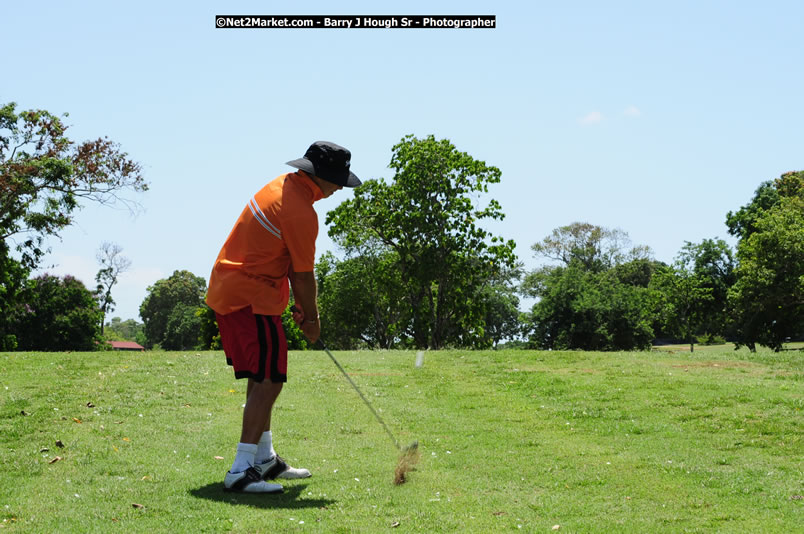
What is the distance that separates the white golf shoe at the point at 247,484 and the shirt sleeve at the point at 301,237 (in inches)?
60.7

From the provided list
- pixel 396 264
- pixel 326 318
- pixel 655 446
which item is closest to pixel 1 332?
pixel 326 318

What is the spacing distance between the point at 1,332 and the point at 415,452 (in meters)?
49.7

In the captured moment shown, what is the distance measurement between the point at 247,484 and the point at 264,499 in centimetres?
24

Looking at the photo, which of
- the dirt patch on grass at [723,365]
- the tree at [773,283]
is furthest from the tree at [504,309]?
the dirt patch on grass at [723,365]

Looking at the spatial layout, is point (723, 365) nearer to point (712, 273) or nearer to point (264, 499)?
point (264, 499)

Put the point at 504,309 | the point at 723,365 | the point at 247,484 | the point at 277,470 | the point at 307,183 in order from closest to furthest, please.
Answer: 1. the point at 247,484
2. the point at 307,183
3. the point at 277,470
4. the point at 723,365
5. the point at 504,309

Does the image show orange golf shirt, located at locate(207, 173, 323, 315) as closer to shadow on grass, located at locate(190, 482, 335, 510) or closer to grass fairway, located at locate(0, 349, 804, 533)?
shadow on grass, located at locate(190, 482, 335, 510)

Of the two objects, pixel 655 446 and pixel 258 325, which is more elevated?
pixel 258 325

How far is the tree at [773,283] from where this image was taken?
3825 centimetres

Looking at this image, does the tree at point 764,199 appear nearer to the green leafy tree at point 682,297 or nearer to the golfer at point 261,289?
the green leafy tree at point 682,297

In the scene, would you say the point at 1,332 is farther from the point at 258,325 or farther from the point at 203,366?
the point at 258,325

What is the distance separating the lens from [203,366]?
15.2 metres

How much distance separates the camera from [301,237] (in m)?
5.55

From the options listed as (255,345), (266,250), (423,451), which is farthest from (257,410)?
(423,451)
